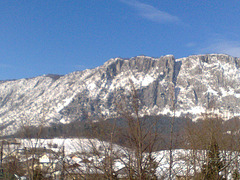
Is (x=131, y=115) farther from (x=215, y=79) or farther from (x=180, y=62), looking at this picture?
(x=180, y=62)

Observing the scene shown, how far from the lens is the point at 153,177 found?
486 centimetres

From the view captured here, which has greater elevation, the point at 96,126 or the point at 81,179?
the point at 96,126

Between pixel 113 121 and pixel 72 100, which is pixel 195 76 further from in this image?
pixel 113 121

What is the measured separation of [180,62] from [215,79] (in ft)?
74.6

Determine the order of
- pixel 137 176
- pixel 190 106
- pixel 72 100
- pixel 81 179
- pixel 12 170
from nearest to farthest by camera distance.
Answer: pixel 137 176
pixel 81 179
pixel 12 170
pixel 190 106
pixel 72 100

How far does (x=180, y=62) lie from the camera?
150 metres

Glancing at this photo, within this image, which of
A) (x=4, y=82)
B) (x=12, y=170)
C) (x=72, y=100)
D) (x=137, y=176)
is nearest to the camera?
(x=137, y=176)

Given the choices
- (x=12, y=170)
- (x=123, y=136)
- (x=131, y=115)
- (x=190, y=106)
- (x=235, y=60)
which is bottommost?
(x=12, y=170)

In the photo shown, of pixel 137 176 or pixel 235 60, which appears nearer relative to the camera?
pixel 137 176

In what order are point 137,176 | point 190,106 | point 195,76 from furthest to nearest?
point 195,76 < point 190,106 < point 137,176

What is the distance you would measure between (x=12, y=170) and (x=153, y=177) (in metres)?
4.99

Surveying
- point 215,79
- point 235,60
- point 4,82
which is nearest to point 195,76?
point 215,79

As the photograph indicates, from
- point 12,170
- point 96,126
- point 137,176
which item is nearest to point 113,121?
point 96,126

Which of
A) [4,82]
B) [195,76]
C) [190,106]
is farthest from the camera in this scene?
[4,82]
